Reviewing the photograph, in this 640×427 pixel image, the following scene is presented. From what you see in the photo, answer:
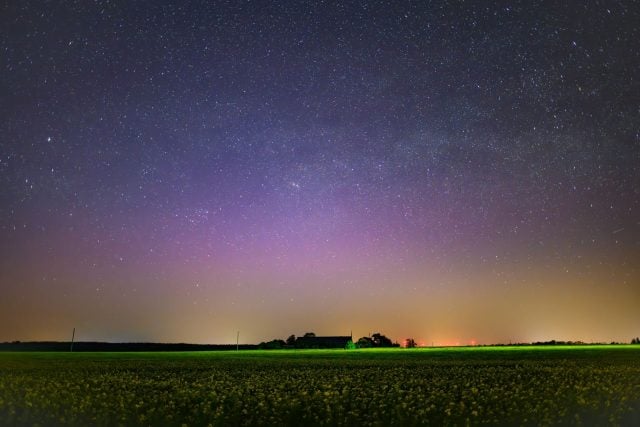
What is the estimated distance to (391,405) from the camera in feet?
49.5

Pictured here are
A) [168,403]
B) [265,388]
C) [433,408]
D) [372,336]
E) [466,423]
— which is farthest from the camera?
[372,336]

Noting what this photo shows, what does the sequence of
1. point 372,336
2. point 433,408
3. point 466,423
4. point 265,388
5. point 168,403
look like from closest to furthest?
point 466,423
point 433,408
point 168,403
point 265,388
point 372,336

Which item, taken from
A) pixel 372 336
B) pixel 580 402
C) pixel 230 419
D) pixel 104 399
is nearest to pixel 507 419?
pixel 580 402

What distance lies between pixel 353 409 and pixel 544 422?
469 cm

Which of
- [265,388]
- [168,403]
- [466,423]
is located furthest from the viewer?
[265,388]

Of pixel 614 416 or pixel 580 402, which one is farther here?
pixel 580 402

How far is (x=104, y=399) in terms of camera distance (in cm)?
1666

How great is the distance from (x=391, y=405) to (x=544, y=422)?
13.4 ft

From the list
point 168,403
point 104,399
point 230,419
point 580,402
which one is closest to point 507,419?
point 580,402

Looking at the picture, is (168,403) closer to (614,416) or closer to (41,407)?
(41,407)

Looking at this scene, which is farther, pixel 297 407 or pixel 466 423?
pixel 297 407

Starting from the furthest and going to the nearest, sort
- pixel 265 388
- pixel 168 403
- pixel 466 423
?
pixel 265 388
pixel 168 403
pixel 466 423

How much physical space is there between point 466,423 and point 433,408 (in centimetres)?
172

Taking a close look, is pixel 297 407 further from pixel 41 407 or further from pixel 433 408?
pixel 41 407
